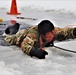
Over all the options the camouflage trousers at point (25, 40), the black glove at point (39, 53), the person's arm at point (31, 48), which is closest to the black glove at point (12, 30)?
the camouflage trousers at point (25, 40)

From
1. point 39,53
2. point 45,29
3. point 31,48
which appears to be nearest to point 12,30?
point 45,29

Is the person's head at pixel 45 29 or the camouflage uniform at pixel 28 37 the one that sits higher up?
the person's head at pixel 45 29

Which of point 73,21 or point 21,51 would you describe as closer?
point 21,51

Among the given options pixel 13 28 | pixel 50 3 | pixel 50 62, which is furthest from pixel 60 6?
pixel 50 62

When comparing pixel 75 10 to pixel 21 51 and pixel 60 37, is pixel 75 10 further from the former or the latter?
pixel 21 51

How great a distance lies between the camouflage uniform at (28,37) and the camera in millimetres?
4586

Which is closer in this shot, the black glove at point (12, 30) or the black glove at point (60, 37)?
the black glove at point (60, 37)

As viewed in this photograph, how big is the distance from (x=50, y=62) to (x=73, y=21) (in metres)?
3.58

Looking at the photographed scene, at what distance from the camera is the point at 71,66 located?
405 cm

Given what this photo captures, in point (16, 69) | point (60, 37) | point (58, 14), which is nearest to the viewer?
point (16, 69)

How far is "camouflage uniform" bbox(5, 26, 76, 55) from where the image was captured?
4.59 metres

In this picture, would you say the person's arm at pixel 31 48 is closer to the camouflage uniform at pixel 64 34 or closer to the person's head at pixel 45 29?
the person's head at pixel 45 29

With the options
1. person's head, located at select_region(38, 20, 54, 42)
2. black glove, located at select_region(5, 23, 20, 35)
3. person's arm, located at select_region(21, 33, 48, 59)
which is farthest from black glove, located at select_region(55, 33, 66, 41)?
black glove, located at select_region(5, 23, 20, 35)

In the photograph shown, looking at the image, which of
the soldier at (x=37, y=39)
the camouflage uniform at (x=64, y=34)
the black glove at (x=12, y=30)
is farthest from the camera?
the black glove at (x=12, y=30)
